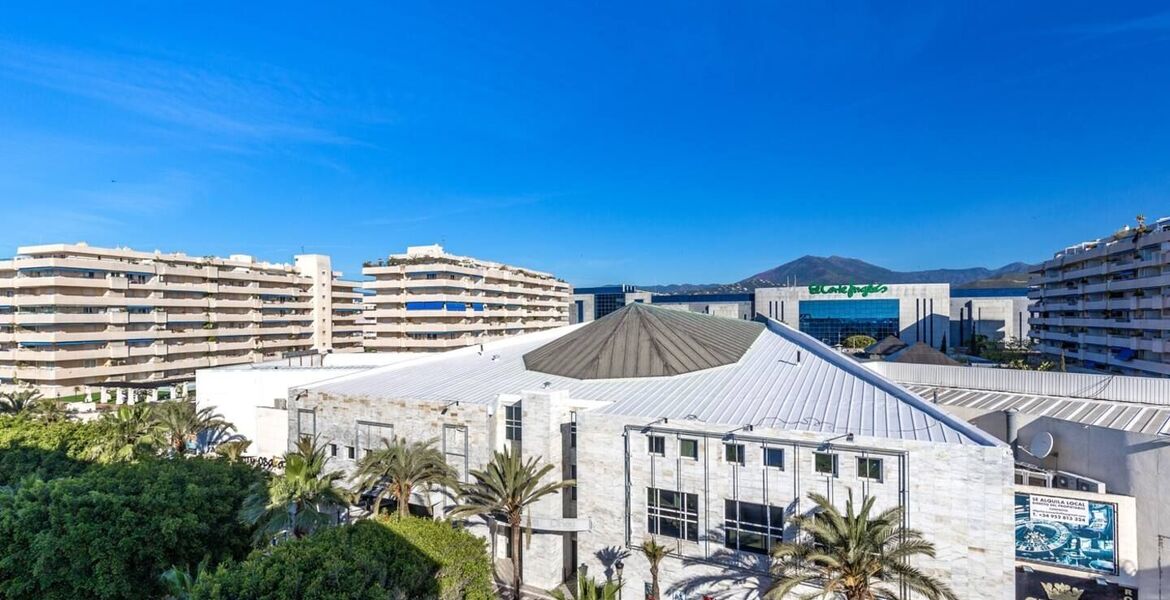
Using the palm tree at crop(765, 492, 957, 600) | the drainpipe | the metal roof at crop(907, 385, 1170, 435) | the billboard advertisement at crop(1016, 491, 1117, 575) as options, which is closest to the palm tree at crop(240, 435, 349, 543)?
the palm tree at crop(765, 492, 957, 600)

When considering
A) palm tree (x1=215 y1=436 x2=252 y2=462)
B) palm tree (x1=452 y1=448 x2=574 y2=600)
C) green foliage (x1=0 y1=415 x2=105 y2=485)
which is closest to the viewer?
palm tree (x1=452 y1=448 x2=574 y2=600)

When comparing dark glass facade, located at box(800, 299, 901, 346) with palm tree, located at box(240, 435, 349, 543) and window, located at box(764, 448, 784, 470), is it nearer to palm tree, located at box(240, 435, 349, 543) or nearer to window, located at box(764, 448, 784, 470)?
window, located at box(764, 448, 784, 470)

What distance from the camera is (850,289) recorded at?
109m

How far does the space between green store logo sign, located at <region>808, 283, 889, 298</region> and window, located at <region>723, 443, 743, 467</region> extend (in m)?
97.3

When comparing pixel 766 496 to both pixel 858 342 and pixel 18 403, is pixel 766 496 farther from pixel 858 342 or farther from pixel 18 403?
pixel 858 342

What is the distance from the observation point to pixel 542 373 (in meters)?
36.9

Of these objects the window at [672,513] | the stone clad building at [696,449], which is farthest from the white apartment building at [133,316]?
the window at [672,513]

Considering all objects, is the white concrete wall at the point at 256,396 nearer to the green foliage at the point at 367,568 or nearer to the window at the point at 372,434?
the window at the point at 372,434

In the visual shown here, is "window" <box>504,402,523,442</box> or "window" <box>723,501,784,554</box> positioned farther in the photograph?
"window" <box>504,402,523,442</box>

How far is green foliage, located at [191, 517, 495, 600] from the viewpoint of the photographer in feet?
59.1

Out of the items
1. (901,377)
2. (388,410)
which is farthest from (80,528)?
(901,377)

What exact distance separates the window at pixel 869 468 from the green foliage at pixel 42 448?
4418cm

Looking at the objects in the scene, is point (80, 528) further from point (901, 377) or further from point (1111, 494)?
point (901, 377)

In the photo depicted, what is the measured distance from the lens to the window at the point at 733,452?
23406 mm
